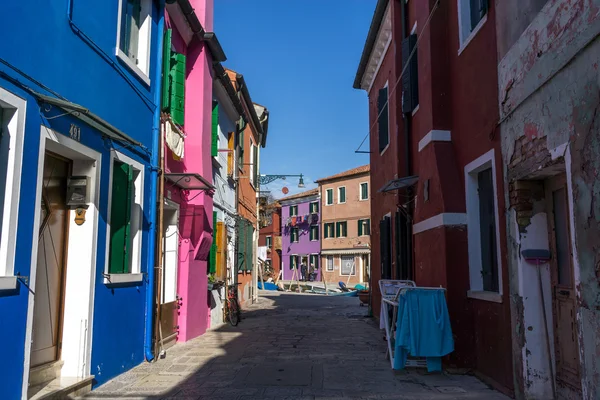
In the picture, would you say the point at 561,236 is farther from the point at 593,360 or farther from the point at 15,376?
the point at 15,376

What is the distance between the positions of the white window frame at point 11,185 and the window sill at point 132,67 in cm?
224

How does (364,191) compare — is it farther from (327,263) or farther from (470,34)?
(470,34)

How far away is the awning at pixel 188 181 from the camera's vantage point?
8.20 m

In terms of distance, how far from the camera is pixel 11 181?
4367mm

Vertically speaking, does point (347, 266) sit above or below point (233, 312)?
above

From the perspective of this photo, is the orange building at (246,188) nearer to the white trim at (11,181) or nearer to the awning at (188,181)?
the awning at (188,181)

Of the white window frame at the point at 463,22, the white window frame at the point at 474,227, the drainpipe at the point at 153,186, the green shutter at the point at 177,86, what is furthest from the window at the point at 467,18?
the green shutter at the point at 177,86

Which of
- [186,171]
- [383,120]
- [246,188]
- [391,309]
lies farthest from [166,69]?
[246,188]

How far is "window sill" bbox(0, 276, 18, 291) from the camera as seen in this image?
4188 millimetres

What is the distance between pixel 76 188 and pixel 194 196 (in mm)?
4241

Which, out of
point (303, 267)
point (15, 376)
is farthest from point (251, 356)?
point (303, 267)

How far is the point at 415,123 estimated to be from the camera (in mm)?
9344

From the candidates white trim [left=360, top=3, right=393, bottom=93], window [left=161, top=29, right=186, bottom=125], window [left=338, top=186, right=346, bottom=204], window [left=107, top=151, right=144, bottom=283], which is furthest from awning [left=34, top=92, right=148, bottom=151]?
window [left=338, top=186, right=346, bottom=204]

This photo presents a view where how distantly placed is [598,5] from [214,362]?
20.9 feet
